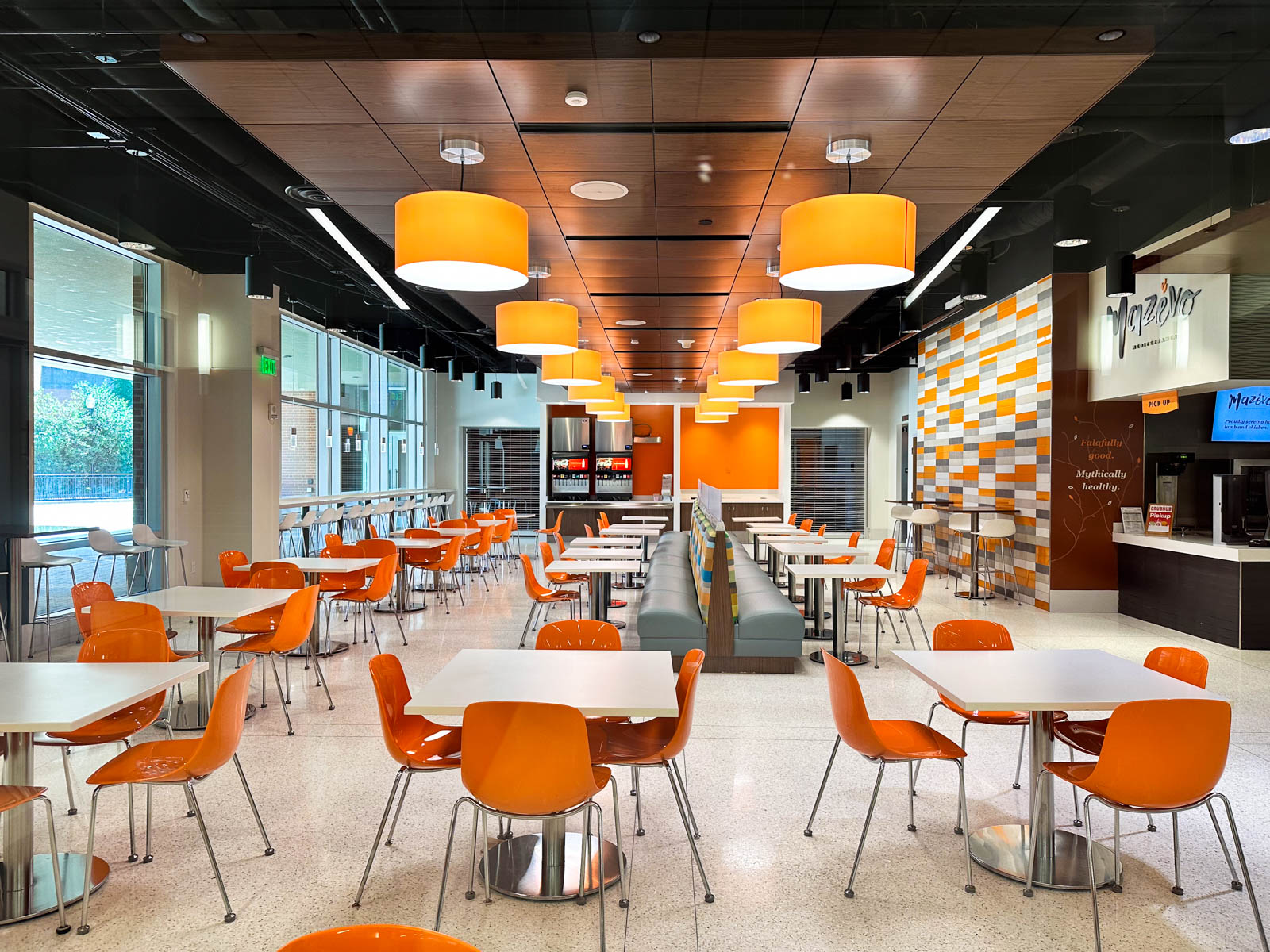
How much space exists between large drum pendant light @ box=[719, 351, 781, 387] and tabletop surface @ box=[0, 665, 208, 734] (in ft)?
20.2

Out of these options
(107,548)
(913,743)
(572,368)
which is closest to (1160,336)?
(572,368)

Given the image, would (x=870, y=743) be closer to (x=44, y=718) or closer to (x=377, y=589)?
(x=44, y=718)

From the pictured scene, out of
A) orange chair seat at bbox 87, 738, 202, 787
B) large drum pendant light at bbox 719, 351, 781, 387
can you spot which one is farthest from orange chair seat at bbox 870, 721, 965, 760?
large drum pendant light at bbox 719, 351, 781, 387

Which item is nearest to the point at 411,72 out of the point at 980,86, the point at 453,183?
the point at 453,183

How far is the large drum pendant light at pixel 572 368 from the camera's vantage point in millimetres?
8438

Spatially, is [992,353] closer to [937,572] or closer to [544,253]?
[937,572]

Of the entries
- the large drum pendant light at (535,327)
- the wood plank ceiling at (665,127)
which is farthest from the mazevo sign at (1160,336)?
the large drum pendant light at (535,327)

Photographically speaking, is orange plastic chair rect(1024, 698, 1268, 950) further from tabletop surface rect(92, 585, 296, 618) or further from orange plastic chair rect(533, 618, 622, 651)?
tabletop surface rect(92, 585, 296, 618)

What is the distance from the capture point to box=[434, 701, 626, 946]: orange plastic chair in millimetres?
2719

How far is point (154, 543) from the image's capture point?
8773 millimetres

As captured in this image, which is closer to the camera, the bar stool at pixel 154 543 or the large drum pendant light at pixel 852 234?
the large drum pendant light at pixel 852 234

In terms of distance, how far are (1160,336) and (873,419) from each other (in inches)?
465

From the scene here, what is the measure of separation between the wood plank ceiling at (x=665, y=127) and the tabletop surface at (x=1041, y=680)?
2.72 meters

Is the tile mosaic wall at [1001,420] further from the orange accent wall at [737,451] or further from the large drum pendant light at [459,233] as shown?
the large drum pendant light at [459,233]
